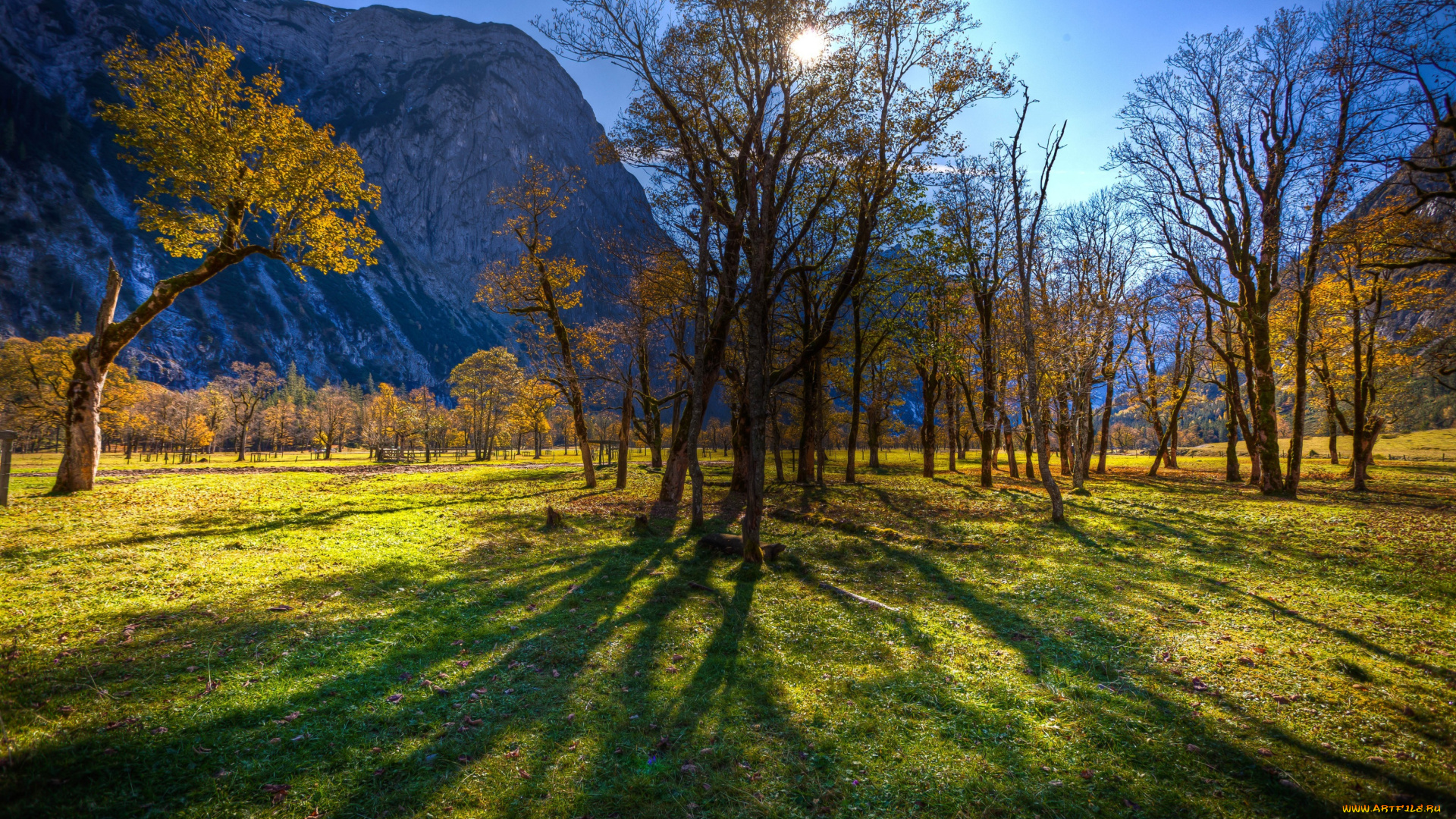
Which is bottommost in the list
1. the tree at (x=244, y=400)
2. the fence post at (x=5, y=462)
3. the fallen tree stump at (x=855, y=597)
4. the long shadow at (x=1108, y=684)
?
the fallen tree stump at (x=855, y=597)

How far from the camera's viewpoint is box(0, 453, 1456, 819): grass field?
4.45 metres

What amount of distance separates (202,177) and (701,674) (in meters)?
21.8

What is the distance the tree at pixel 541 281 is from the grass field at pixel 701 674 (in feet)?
38.4

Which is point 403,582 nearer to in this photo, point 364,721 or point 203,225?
point 364,721

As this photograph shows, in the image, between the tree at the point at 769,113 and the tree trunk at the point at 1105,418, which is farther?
the tree trunk at the point at 1105,418

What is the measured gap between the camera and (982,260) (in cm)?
A: 2970

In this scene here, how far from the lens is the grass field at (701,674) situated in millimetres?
4445

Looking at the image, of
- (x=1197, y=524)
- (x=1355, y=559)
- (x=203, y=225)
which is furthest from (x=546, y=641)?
(x=203, y=225)

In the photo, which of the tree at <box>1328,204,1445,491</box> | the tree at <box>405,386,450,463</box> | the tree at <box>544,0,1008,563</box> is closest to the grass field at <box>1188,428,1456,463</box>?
the tree at <box>1328,204,1445,491</box>

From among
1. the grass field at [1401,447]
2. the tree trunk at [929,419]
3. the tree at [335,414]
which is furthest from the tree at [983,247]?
the tree at [335,414]

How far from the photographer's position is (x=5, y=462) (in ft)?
40.3

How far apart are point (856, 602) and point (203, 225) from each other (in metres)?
23.4

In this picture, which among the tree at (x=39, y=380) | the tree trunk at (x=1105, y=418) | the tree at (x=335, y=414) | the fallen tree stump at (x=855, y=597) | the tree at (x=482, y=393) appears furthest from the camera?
the tree at (x=335, y=414)

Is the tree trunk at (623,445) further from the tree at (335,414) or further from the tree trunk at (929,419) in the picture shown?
the tree at (335,414)
